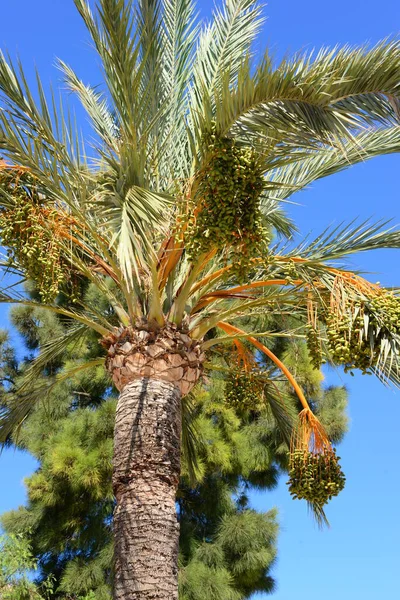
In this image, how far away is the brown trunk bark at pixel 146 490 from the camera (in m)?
5.23

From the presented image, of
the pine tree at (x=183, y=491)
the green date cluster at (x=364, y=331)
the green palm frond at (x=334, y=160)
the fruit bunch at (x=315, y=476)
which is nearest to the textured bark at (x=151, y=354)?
the green date cluster at (x=364, y=331)

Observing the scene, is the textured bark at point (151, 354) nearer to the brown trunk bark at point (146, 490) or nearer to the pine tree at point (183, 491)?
the brown trunk bark at point (146, 490)

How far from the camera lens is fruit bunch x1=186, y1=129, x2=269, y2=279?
4.98m

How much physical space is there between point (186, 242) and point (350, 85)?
1.46 m

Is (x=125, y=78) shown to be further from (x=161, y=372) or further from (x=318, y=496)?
(x=318, y=496)

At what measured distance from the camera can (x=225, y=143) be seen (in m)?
5.12

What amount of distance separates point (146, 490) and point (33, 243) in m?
1.93

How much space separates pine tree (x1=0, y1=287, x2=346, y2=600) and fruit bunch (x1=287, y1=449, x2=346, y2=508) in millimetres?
3852

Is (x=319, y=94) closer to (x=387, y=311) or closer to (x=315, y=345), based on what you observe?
(x=387, y=311)

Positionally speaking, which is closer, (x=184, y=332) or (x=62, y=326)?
(x=184, y=332)

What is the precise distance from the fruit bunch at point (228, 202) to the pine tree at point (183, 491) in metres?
5.63

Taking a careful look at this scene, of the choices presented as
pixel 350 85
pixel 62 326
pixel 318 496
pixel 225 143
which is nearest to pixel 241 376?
pixel 318 496

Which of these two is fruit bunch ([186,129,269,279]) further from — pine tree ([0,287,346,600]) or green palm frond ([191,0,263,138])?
pine tree ([0,287,346,600])

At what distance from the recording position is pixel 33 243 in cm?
555
